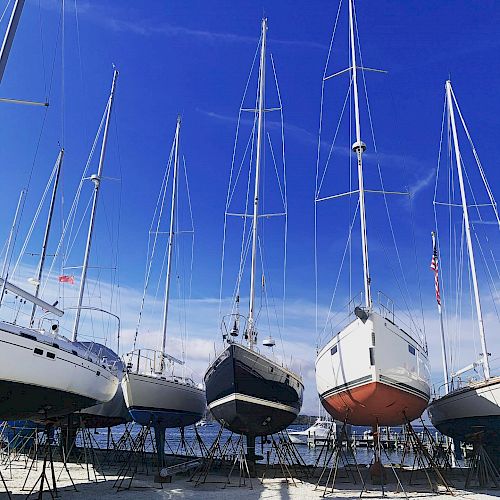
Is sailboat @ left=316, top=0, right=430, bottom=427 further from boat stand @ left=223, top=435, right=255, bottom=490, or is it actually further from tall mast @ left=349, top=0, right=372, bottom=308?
boat stand @ left=223, top=435, right=255, bottom=490

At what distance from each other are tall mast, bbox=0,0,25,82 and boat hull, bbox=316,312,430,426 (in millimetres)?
12478

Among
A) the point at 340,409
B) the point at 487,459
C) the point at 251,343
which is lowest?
the point at 487,459

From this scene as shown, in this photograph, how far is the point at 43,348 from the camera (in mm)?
11578

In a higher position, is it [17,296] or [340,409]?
[17,296]

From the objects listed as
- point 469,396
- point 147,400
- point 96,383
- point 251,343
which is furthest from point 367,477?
point 96,383

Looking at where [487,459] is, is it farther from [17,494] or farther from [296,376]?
[17,494]

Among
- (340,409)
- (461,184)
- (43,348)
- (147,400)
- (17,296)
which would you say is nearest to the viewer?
(43,348)

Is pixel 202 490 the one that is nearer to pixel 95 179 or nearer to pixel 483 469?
pixel 483 469

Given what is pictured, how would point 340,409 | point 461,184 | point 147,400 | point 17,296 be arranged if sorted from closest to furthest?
1. point 17,296
2. point 340,409
3. point 147,400
4. point 461,184

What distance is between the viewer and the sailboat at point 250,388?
1599 cm

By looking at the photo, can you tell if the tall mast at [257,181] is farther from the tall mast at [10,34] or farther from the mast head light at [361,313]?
the tall mast at [10,34]

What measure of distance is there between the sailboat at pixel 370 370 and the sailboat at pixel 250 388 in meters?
1.70

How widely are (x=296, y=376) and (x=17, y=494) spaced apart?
36.1 feet

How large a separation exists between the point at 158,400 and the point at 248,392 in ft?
15.3
